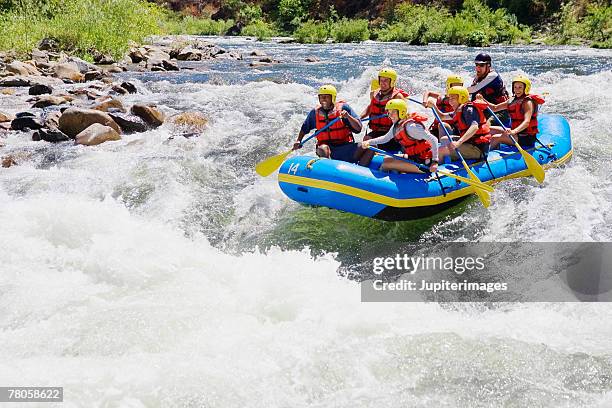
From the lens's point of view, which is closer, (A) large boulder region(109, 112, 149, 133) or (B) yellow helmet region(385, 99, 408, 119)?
(B) yellow helmet region(385, 99, 408, 119)

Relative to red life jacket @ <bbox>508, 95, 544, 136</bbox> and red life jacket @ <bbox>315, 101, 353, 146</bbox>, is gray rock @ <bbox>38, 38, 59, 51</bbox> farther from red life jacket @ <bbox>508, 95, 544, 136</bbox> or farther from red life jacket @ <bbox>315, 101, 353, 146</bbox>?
red life jacket @ <bbox>508, 95, 544, 136</bbox>

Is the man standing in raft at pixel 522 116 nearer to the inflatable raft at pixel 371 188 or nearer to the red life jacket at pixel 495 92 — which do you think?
the red life jacket at pixel 495 92

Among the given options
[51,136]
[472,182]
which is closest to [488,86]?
[472,182]

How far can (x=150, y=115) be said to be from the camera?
950 centimetres

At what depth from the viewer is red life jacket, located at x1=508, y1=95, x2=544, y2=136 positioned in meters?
6.76

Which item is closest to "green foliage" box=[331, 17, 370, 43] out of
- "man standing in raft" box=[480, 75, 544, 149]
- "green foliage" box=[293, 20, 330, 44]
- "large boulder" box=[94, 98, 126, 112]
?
"green foliage" box=[293, 20, 330, 44]

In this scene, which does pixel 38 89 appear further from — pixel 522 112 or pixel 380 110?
pixel 522 112

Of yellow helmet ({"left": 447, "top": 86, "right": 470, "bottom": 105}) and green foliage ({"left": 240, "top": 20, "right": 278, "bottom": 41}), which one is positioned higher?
yellow helmet ({"left": 447, "top": 86, "right": 470, "bottom": 105})

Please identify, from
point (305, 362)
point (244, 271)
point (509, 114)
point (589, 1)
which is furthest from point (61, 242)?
point (589, 1)

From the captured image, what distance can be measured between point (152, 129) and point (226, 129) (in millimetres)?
1152

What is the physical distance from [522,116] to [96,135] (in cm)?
568

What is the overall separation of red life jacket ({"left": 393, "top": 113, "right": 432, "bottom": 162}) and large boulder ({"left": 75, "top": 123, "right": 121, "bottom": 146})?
4657 mm

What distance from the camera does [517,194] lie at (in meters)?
6.30

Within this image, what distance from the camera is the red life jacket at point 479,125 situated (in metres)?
6.10
